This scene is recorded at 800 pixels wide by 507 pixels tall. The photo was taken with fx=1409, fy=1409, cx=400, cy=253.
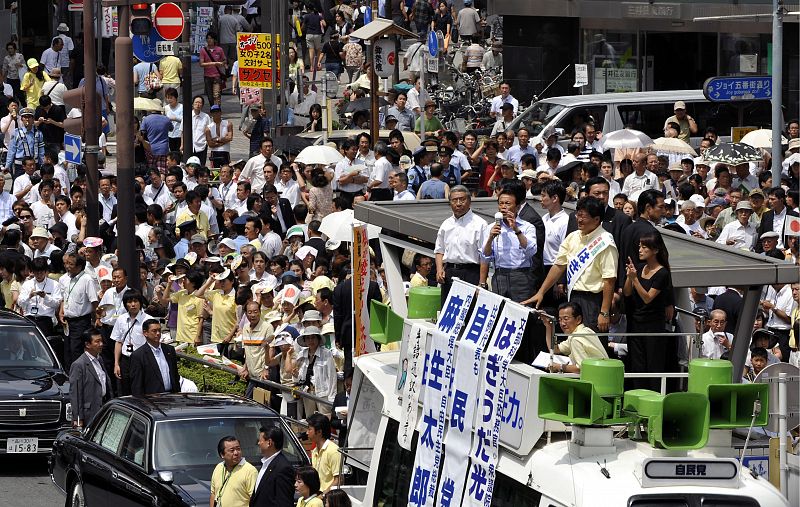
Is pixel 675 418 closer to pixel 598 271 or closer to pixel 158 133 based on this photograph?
pixel 598 271

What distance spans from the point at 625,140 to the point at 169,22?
7.77 m

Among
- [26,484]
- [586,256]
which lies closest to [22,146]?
[26,484]

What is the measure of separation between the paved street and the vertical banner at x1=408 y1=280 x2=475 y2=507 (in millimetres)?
6940

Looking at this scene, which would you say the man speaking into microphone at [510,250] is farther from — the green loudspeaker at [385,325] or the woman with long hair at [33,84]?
the woman with long hair at [33,84]

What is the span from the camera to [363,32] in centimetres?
2450

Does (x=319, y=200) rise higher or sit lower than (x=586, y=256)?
lower

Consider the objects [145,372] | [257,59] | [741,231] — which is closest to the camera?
[145,372]

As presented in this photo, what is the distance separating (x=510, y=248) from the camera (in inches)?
428

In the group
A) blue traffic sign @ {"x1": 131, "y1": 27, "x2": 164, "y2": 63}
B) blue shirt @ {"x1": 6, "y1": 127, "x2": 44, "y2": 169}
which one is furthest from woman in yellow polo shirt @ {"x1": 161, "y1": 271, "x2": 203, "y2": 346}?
blue shirt @ {"x1": 6, "y1": 127, "x2": 44, "y2": 169}

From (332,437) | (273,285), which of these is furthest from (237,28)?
(332,437)

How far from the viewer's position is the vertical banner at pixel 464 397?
817 centimetres

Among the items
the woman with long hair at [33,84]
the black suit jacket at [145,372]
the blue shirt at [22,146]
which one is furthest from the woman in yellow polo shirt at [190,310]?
the woman with long hair at [33,84]

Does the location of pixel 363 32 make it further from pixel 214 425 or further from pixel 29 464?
pixel 214 425

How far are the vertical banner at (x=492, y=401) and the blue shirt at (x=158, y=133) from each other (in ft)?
64.2
